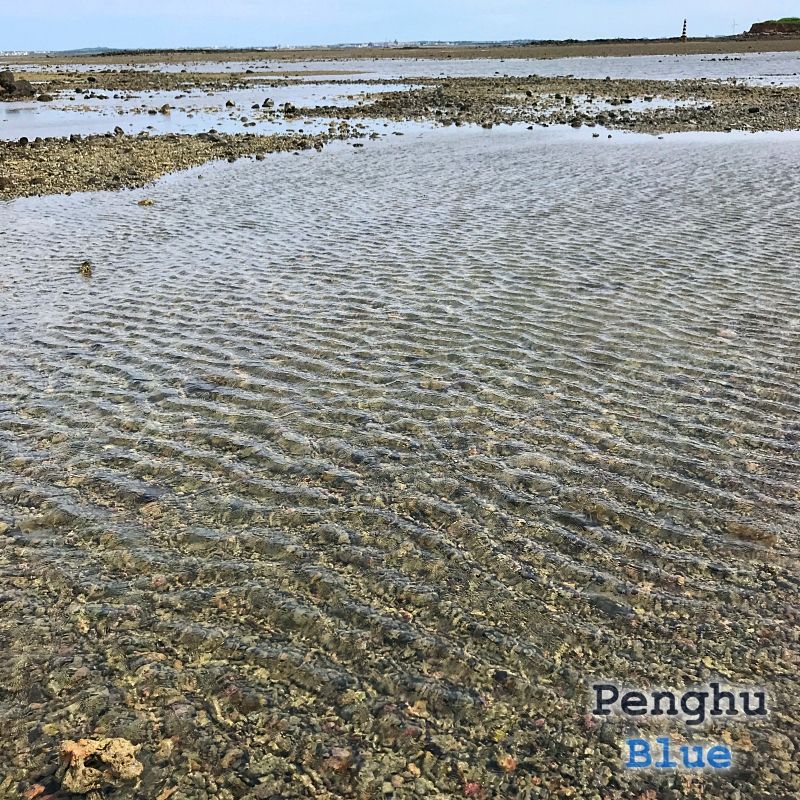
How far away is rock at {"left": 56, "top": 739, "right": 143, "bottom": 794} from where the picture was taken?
4.58m

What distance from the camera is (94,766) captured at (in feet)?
15.3

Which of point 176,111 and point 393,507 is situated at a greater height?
point 176,111

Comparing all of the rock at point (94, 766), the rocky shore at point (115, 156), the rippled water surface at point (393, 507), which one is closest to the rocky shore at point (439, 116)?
the rocky shore at point (115, 156)

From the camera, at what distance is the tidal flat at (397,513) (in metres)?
4.97

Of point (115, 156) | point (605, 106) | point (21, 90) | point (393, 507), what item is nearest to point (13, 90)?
point (21, 90)

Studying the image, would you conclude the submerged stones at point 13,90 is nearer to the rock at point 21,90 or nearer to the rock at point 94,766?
the rock at point 21,90

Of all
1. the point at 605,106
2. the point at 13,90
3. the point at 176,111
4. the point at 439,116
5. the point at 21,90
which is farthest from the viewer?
the point at 21,90

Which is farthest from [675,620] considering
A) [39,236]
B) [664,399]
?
[39,236]

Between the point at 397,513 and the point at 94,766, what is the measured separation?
142 inches

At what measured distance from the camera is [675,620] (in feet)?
19.2

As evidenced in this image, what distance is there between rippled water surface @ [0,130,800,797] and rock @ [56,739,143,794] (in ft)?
0.58

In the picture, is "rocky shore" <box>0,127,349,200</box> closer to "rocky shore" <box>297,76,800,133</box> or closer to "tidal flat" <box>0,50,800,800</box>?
"tidal flat" <box>0,50,800,800</box>

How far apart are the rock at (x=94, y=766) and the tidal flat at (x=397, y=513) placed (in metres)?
0.09

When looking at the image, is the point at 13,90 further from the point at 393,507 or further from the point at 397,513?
the point at 397,513
